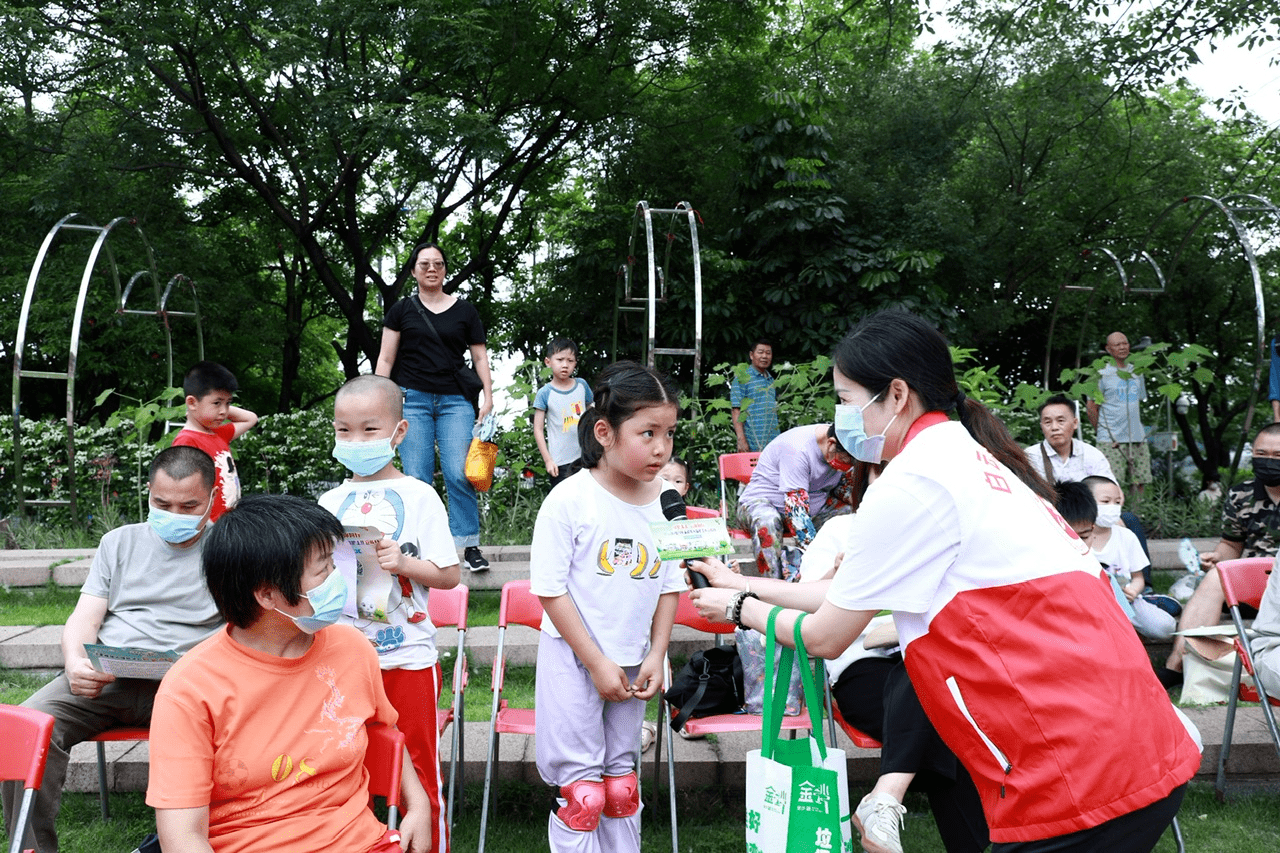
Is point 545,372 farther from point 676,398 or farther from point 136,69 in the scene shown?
point 676,398

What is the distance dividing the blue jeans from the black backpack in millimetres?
2541

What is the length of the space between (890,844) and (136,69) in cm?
1071

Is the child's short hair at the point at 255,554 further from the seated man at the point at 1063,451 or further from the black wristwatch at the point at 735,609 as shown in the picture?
the seated man at the point at 1063,451

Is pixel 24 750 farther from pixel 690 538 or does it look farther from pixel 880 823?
pixel 880 823

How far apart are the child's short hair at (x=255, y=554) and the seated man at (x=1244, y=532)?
174 inches

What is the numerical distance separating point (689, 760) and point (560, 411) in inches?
137

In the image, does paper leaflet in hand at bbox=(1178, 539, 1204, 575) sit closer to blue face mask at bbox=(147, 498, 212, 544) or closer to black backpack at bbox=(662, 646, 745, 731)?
black backpack at bbox=(662, 646, 745, 731)

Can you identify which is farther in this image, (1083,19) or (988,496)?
(1083,19)

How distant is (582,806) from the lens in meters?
2.85

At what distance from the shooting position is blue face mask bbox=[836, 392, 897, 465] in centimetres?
222

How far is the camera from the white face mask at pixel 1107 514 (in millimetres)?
5410

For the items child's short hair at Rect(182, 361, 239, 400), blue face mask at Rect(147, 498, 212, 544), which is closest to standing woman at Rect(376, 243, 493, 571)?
child's short hair at Rect(182, 361, 239, 400)

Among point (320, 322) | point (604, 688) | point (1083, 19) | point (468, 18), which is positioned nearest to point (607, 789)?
point (604, 688)

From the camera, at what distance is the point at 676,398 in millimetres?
3045
